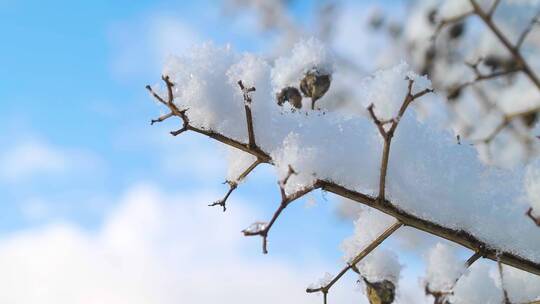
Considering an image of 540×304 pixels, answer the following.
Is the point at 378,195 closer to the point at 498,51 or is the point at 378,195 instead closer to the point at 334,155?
the point at 334,155

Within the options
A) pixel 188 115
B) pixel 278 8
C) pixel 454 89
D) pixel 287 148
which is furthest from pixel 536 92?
pixel 278 8

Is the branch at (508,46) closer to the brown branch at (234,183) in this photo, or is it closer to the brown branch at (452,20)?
the brown branch at (452,20)

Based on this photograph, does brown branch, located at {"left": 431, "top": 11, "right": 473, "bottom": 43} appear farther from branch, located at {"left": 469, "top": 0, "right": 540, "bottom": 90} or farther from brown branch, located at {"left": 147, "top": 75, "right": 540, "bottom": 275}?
brown branch, located at {"left": 147, "top": 75, "right": 540, "bottom": 275}

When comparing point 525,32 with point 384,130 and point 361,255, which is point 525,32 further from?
point 361,255

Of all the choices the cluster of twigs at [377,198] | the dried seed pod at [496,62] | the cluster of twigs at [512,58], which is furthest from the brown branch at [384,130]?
the dried seed pod at [496,62]

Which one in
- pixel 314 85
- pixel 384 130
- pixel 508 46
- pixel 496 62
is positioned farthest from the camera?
pixel 496 62

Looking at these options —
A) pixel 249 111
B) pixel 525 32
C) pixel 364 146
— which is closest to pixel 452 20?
pixel 525 32

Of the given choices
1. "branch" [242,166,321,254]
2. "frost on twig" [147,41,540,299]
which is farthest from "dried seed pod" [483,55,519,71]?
"branch" [242,166,321,254]
